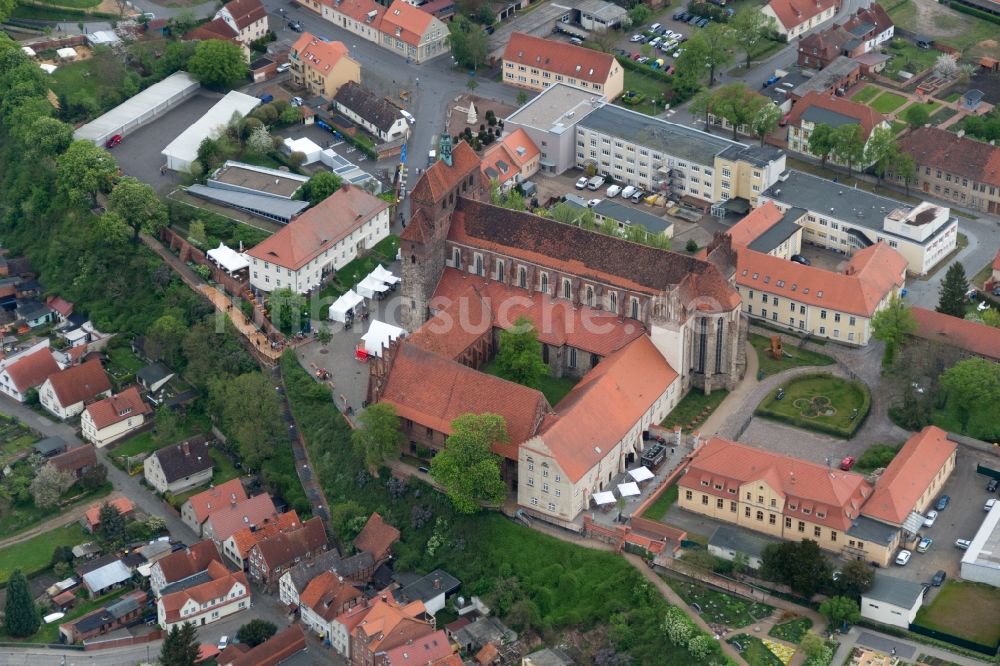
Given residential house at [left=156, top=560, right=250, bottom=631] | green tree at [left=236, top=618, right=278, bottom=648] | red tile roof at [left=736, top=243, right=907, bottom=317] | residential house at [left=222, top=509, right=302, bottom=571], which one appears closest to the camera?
green tree at [left=236, top=618, right=278, bottom=648]

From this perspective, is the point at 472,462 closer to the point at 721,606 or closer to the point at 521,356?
the point at 521,356

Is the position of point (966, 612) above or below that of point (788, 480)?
below

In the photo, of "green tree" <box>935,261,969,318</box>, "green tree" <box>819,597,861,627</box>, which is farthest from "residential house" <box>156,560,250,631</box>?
"green tree" <box>935,261,969,318</box>

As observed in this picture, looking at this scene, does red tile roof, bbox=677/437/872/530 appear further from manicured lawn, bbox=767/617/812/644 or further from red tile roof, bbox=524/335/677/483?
manicured lawn, bbox=767/617/812/644

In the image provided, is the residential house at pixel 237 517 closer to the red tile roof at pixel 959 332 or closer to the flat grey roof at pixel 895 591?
the flat grey roof at pixel 895 591

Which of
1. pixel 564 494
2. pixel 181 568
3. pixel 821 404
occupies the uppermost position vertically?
pixel 564 494

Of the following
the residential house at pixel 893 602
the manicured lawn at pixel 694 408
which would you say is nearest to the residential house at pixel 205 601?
the manicured lawn at pixel 694 408

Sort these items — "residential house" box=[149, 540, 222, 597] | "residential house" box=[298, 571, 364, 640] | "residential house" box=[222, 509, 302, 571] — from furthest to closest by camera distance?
"residential house" box=[222, 509, 302, 571]
"residential house" box=[149, 540, 222, 597]
"residential house" box=[298, 571, 364, 640]

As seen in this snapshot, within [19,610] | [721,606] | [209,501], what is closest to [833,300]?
[721,606]

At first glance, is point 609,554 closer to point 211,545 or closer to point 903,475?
point 903,475
